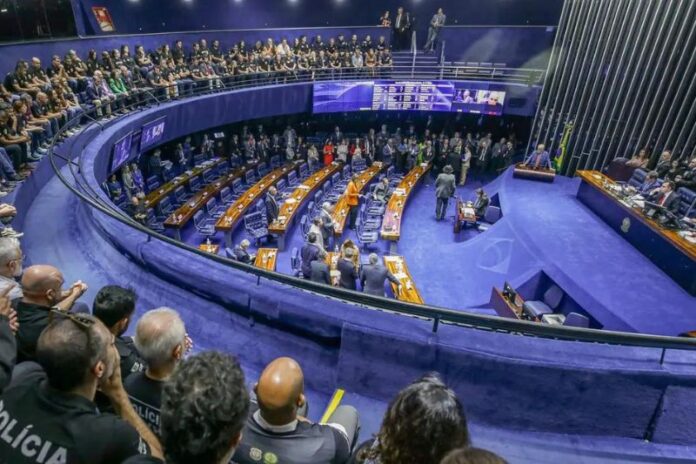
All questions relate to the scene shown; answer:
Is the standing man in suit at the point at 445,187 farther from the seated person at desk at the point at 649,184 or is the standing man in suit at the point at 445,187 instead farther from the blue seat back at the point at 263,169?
the blue seat back at the point at 263,169

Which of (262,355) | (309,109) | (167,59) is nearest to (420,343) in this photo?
(262,355)

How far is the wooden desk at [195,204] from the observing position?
11414 mm

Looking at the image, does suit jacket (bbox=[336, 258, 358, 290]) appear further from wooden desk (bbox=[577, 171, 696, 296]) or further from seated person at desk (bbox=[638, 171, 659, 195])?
seated person at desk (bbox=[638, 171, 659, 195])

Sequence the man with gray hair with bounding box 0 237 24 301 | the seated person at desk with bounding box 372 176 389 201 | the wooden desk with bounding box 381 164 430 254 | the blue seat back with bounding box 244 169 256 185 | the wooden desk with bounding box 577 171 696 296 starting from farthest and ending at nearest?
the blue seat back with bounding box 244 169 256 185, the seated person at desk with bounding box 372 176 389 201, the wooden desk with bounding box 381 164 430 254, the wooden desk with bounding box 577 171 696 296, the man with gray hair with bounding box 0 237 24 301

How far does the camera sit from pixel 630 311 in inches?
286

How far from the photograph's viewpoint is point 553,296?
27.8 feet

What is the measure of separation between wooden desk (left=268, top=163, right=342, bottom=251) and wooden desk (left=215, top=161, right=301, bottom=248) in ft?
3.43

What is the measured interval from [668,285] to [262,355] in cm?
795

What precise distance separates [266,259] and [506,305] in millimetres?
5228

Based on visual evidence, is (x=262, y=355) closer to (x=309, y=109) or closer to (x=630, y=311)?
(x=630, y=311)

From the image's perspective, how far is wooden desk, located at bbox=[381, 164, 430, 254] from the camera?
1131 cm

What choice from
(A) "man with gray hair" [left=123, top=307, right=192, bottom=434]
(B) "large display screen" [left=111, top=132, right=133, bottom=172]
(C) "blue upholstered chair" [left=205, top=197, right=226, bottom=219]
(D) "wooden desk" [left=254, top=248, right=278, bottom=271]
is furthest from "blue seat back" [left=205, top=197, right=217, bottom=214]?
(A) "man with gray hair" [left=123, top=307, right=192, bottom=434]

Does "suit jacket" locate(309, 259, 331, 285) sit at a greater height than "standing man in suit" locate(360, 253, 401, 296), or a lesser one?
greater

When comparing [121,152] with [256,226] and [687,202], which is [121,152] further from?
[687,202]
